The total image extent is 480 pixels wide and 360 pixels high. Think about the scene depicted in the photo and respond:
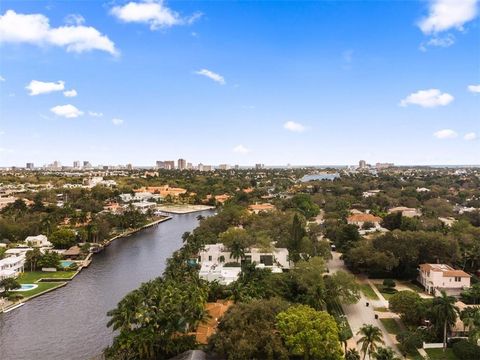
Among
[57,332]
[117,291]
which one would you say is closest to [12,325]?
[57,332]

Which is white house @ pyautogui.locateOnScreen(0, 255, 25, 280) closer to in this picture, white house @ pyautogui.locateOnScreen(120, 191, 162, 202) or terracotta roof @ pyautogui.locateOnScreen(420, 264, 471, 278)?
terracotta roof @ pyautogui.locateOnScreen(420, 264, 471, 278)

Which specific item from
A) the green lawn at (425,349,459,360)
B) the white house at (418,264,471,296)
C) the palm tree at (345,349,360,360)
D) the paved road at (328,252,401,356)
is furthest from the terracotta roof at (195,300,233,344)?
the white house at (418,264,471,296)

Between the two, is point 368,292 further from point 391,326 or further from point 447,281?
point 391,326

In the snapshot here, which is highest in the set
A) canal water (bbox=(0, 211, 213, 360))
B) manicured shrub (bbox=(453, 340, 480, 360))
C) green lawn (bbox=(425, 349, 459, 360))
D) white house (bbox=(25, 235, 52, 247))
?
white house (bbox=(25, 235, 52, 247))

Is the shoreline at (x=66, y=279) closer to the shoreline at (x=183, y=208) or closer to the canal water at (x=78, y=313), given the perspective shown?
the canal water at (x=78, y=313)

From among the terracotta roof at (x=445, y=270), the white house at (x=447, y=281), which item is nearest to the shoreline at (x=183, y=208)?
the terracotta roof at (x=445, y=270)

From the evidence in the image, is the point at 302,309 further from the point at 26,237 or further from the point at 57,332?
the point at 26,237

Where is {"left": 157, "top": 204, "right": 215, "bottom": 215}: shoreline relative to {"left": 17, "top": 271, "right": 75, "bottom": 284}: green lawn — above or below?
above

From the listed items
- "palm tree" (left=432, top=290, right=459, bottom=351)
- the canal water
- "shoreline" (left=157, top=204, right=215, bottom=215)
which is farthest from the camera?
"shoreline" (left=157, top=204, right=215, bottom=215)
